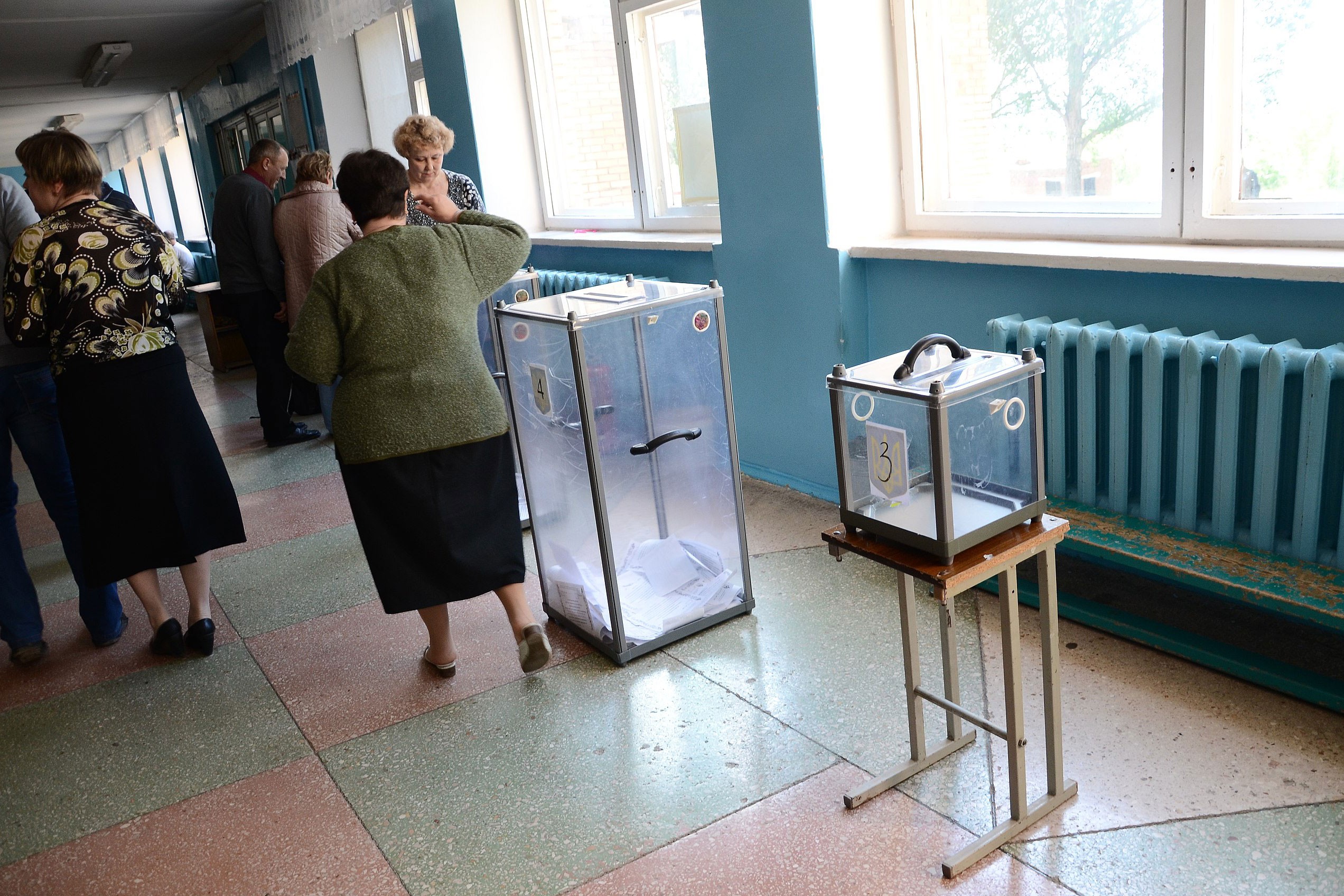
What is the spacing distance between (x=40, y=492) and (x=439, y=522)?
1.47m

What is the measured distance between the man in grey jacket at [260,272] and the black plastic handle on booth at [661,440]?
11.1 ft

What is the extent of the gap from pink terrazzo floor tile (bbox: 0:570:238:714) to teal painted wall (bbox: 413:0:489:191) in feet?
9.48

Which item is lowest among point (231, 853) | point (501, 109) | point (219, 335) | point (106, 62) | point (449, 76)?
point (231, 853)

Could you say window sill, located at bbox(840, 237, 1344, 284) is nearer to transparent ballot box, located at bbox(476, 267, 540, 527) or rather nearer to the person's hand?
transparent ballot box, located at bbox(476, 267, 540, 527)

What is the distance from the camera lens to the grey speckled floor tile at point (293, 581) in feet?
11.2

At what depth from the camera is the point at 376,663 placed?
2988 mm

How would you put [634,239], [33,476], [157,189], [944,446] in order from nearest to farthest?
1. [944,446]
2. [33,476]
3. [634,239]
4. [157,189]

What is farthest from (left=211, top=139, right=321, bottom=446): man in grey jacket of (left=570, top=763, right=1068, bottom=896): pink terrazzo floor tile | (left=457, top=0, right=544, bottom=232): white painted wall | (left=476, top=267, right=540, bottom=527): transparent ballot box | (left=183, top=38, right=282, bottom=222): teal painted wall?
(left=570, top=763, right=1068, bottom=896): pink terrazzo floor tile

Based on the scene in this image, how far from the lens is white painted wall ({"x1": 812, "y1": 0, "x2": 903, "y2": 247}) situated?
334cm

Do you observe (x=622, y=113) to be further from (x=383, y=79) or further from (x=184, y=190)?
(x=184, y=190)

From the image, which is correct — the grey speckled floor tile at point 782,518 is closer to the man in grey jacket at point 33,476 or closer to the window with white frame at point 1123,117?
the window with white frame at point 1123,117

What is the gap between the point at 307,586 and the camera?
11.9ft

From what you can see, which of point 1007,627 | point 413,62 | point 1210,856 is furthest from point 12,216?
point 413,62

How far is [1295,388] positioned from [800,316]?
1702mm
